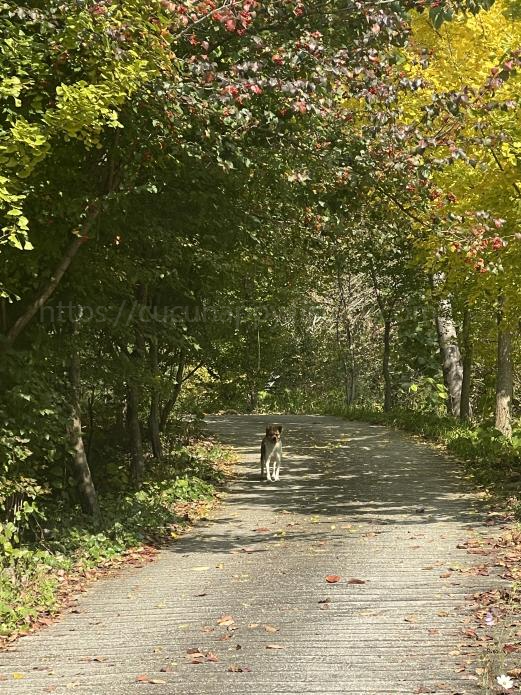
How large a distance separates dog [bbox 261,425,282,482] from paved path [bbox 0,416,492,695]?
2026 mm

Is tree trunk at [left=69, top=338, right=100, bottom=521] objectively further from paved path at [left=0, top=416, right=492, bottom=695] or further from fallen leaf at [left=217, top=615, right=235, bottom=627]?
fallen leaf at [left=217, top=615, right=235, bottom=627]

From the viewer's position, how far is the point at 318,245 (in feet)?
48.2

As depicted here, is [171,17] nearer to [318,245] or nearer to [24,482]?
[24,482]

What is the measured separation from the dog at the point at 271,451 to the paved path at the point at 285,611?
2026mm

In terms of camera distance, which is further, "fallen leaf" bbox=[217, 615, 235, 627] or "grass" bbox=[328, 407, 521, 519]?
"grass" bbox=[328, 407, 521, 519]

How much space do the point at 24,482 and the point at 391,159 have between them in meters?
5.49

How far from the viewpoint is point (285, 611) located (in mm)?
7785

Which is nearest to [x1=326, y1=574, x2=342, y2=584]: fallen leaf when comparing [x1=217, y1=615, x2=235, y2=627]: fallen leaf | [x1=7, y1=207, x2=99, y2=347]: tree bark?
[x1=217, y1=615, x2=235, y2=627]: fallen leaf

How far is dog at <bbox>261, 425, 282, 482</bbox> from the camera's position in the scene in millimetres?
16375

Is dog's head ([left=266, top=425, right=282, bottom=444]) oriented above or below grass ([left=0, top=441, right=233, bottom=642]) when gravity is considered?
above

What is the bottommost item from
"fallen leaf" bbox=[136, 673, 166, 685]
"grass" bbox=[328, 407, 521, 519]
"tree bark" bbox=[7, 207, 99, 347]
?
"fallen leaf" bbox=[136, 673, 166, 685]

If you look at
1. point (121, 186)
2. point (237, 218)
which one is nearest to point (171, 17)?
point (121, 186)

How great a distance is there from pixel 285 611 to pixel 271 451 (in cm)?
875

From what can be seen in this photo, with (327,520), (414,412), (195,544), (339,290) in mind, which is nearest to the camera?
(195,544)
